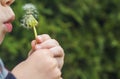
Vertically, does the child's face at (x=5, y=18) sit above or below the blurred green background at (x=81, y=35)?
above

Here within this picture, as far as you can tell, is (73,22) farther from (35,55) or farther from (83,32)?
(35,55)

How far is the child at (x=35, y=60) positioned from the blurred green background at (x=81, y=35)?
1796mm

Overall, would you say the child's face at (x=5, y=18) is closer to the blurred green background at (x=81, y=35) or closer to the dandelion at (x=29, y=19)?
the dandelion at (x=29, y=19)

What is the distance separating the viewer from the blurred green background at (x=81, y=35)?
10.7ft

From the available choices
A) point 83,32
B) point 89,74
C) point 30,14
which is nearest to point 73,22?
point 83,32

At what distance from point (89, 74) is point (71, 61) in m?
0.15

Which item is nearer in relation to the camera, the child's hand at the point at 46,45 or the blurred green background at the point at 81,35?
the child's hand at the point at 46,45

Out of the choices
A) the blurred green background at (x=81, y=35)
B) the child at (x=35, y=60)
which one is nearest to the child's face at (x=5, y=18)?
the child at (x=35, y=60)

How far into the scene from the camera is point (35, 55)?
138 cm

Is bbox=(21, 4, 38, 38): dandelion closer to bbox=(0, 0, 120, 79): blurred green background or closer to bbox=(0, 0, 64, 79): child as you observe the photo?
bbox=(0, 0, 64, 79): child

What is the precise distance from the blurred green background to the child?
1796 mm

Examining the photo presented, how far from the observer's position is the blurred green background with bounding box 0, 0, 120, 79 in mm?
3266

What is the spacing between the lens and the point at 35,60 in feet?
4.50

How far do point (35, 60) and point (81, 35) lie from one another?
2270mm
